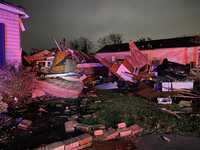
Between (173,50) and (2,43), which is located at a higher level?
(173,50)

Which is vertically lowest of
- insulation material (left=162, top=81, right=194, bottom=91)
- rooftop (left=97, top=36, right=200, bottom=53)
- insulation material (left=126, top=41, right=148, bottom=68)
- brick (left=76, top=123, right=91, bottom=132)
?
brick (left=76, top=123, right=91, bottom=132)

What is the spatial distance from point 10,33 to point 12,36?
0.16 m

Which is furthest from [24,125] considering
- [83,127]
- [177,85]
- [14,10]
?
[177,85]

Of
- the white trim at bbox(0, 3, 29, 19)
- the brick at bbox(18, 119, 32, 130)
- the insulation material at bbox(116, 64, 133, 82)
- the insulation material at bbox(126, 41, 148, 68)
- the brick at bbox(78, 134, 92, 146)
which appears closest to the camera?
the brick at bbox(78, 134, 92, 146)

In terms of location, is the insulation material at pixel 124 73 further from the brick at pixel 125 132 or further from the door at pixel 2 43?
the brick at pixel 125 132

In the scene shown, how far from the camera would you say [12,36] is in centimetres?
1057

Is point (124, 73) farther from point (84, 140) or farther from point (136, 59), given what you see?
point (84, 140)

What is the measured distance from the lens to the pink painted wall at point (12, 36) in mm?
10172

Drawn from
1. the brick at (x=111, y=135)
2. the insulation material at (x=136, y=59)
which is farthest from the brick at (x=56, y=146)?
the insulation material at (x=136, y=59)

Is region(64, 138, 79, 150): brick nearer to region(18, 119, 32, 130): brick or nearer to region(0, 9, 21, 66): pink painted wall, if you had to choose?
region(18, 119, 32, 130): brick

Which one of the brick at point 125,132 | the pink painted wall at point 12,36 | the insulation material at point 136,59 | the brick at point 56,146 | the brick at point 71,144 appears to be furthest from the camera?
the insulation material at point 136,59

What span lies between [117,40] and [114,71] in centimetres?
6010

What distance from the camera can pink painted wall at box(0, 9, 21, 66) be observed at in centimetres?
1017

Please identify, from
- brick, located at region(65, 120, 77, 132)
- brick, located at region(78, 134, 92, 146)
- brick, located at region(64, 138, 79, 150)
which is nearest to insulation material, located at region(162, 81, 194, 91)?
brick, located at region(65, 120, 77, 132)
